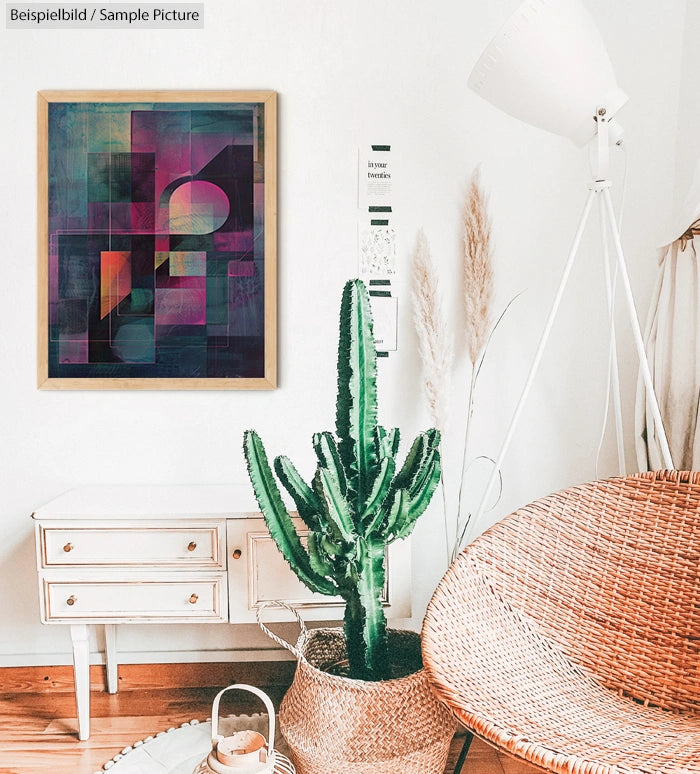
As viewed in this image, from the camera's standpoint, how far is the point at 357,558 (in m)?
1.63

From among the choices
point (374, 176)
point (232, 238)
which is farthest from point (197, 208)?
point (374, 176)

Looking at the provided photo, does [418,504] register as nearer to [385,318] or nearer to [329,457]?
[329,457]

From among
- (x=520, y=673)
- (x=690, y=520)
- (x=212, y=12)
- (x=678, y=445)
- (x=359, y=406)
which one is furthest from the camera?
(x=212, y=12)

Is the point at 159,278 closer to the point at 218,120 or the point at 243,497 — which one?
the point at 218,120

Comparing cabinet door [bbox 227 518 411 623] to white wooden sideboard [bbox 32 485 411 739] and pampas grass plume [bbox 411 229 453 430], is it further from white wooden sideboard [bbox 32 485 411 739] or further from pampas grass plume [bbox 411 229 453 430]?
pampas grass plume [bbox 411 229 453 430]

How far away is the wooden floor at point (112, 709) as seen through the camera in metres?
1.83

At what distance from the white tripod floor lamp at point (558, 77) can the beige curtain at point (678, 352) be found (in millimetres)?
Answer: 233

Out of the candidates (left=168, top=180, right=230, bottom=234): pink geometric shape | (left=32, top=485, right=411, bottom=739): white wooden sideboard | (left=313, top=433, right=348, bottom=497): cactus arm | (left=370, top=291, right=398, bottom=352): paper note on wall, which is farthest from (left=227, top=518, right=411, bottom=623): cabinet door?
(left=168, top=180, right=230, bottom=234): pink geometric shape

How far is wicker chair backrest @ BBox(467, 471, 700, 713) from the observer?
4.80ft

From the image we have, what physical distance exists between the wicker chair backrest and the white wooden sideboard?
0.39m

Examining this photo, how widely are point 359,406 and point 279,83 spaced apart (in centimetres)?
114

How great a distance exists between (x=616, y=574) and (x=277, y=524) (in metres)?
0.80

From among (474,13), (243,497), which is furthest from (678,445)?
(474,13)

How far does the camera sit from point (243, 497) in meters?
2.00
